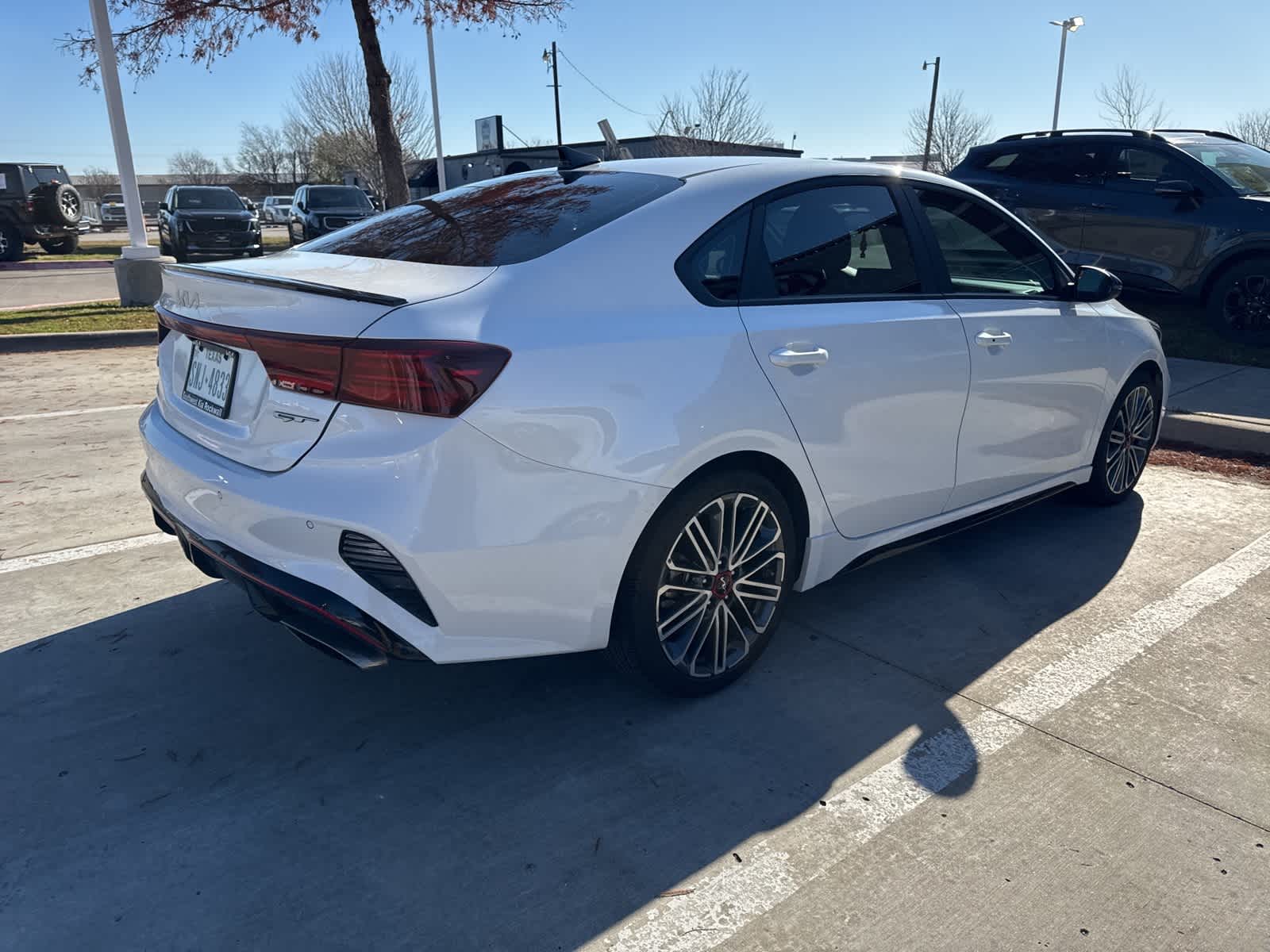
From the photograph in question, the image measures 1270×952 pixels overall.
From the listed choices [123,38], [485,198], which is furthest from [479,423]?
[123,38]

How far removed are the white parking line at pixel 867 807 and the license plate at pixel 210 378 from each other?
5.99ft

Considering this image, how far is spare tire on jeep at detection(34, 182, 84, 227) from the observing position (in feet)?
75.8

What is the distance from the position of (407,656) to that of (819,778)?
3.92ft

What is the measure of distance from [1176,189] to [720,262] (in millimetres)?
7008

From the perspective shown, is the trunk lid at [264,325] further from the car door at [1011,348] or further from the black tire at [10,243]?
the black tire at [10,243]

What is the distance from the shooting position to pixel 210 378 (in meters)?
2.94

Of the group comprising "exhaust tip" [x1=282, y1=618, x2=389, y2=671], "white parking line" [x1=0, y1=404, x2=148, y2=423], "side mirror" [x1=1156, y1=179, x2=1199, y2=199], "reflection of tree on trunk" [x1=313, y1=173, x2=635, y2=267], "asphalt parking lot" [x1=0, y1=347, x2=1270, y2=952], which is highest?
"reflection of tree on trunk" [x1=313, y1=173, x2=635, y2=267]

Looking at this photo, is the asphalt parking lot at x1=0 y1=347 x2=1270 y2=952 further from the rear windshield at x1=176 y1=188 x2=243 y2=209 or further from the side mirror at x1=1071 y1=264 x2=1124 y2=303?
the rear windshield at x1=176 y1=188 x2=243 y2=209

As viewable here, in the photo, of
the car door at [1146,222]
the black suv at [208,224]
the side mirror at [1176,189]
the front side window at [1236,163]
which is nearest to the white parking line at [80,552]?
the car door at [1146,222]

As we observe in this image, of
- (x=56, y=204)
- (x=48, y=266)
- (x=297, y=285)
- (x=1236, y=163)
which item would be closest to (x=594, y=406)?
(x=297, y=285)

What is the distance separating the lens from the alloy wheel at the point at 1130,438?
191 inches

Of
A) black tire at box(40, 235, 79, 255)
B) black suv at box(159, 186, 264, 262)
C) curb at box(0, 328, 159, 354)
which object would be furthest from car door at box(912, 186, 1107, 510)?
black tire at box(40, 235, 79, 255)

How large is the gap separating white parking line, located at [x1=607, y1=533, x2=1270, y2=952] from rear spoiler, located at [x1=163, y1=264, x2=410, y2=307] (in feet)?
5.35

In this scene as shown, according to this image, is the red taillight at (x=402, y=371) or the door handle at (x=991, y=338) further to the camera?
the door handle at (x=991, y=338)
